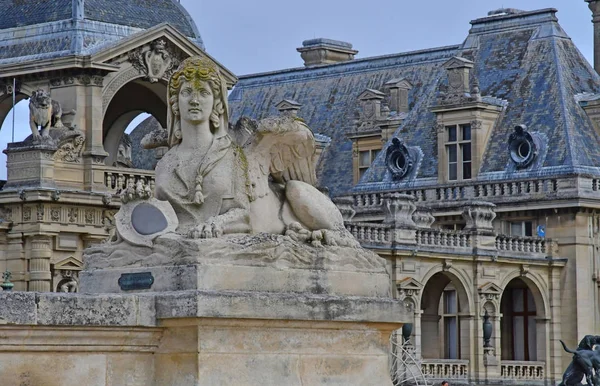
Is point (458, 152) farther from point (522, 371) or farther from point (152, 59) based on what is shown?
point (152, 59)

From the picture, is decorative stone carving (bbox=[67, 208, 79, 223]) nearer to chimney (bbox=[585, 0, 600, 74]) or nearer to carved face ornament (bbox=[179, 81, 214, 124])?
chimney (bbox=[585, 0, 600, 74])

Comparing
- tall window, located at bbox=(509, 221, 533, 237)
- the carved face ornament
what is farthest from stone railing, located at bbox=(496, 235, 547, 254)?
the carved face ornament

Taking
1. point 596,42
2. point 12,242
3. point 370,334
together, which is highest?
point 596,42

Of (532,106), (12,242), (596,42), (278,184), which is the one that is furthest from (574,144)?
(278,184)

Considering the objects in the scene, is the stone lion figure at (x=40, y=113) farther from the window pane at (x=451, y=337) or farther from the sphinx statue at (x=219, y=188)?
the sphinx statue at (x=219, y=188)

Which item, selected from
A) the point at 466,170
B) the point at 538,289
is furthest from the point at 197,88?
the point at 466,170

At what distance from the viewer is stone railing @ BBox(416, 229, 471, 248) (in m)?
48.1

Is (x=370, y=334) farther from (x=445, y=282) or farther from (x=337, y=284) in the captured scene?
(x=445, y=282)

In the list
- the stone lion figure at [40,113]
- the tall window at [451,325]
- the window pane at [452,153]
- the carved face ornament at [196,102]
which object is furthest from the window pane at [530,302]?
the carved face ornament at [196,102]

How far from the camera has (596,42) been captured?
191 ft

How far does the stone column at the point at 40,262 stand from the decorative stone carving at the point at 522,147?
766 inches

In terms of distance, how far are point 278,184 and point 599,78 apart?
45640mm

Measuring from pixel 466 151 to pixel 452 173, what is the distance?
2.48 ft

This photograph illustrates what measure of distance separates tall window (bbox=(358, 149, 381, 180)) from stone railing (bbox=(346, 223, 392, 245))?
11.3m
